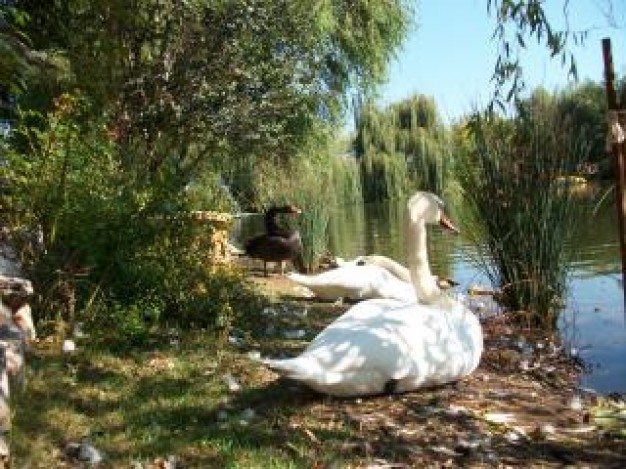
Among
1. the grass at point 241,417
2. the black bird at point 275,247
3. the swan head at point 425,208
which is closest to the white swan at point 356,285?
the black bird at point 275,247

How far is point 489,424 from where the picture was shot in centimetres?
499

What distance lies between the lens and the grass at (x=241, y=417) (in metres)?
4.16

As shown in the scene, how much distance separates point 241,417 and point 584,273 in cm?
952

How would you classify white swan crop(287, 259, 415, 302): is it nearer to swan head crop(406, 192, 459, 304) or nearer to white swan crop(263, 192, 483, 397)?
swan head crop(406, 192, 459, 304)

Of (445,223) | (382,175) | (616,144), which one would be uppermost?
(382,175)

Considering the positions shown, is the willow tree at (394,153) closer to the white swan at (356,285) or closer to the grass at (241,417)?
the white swan at (356,285)

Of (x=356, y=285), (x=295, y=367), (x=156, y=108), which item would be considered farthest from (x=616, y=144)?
(x=156, y=108)

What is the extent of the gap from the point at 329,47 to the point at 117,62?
A: 25.9 feet

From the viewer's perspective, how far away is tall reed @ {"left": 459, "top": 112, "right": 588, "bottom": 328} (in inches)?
313

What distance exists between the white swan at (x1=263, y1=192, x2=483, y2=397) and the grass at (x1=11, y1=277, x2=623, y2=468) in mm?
144

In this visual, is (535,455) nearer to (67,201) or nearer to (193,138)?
(67,201)

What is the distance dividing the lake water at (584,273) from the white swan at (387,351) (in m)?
1.70

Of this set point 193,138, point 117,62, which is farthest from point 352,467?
point 193,138

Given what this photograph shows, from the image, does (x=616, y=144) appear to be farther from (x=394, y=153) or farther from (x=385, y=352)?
(x=394, y=153)
